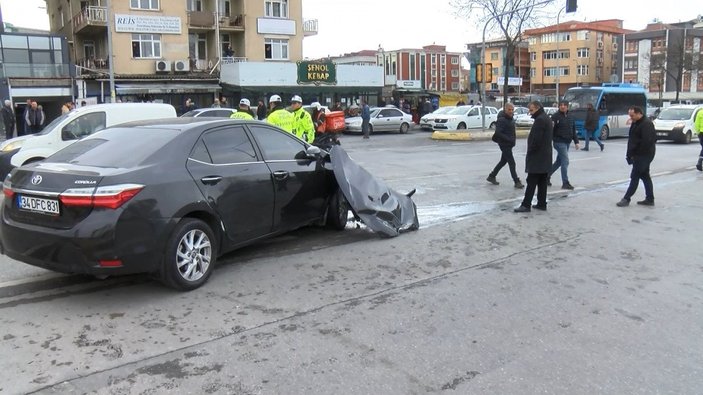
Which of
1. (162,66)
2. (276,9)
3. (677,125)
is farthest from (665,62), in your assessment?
(162,66)

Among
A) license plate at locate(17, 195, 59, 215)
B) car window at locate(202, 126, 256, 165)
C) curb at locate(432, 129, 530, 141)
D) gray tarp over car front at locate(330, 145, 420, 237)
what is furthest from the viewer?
curb at locate(432, 129, 530, 141)

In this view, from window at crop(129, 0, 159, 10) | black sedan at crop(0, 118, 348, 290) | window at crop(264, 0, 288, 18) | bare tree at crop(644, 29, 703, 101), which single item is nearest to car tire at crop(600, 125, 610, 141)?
black sedan at crop(0, 118, 348, 290)

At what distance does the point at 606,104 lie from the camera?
88.8 ft

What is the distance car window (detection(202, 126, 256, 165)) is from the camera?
5.51m

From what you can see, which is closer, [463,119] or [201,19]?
[463,119]

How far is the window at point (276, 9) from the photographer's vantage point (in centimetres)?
4262

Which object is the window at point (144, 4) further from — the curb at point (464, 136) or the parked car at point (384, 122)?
the curb at point (464, 136)

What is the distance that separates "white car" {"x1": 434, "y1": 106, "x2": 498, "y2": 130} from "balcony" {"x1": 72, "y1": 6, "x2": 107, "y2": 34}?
22166 millimetres

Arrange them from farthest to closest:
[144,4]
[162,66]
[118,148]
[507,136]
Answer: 1. [144,4]
2. [162,66]
3. [507,136]
4. [118,148]

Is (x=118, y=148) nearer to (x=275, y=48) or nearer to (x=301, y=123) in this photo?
(x=301, y=123)

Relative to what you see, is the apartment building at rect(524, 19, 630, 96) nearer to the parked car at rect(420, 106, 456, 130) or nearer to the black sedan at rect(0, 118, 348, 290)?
the parked car at rect(420, 106, 456, 130)

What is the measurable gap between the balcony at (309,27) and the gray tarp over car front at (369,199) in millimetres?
40638

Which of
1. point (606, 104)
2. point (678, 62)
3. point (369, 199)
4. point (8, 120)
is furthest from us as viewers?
point (678, 62)

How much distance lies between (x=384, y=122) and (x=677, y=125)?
13.8 metres
